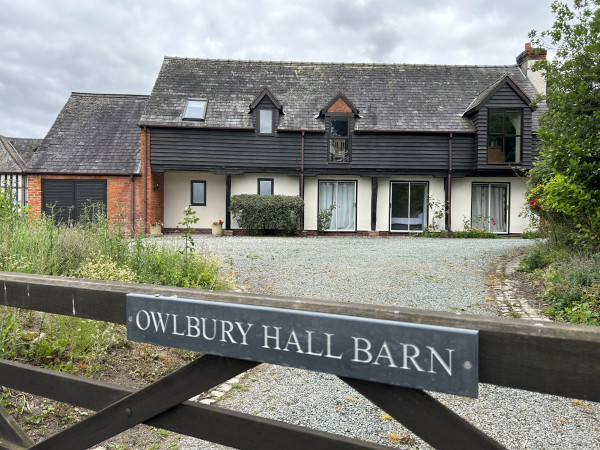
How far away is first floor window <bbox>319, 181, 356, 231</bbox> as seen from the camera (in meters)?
18.7

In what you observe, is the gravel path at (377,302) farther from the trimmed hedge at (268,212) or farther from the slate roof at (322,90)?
the slate roof at (322,90)

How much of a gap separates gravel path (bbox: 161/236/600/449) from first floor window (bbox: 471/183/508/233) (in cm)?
610

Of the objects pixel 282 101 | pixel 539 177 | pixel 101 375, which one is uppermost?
pixel 282 101

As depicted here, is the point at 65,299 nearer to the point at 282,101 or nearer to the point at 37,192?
the point at 282,101

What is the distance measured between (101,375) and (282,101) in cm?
1621

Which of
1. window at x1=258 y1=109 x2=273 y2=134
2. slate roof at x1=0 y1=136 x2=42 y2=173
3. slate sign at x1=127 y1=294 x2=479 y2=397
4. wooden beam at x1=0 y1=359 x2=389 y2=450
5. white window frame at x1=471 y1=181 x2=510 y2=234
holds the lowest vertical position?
wooden beam at x1=0 y1=359 x2=389 y2=450

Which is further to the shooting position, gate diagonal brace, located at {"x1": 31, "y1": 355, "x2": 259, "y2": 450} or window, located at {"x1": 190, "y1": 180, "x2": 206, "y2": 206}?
window, located at {"x1": 190, "y1": 180, "x2": 206, "y2": 206}

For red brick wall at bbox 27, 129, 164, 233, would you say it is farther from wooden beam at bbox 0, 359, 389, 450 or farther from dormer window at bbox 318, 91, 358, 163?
wooden beam at bbox 0, 359, 389, 450

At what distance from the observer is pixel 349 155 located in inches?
720

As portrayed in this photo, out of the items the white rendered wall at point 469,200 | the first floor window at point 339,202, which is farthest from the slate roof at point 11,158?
the white rendered wall at point 469,200

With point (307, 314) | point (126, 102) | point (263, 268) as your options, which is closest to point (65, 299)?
point (307, 314)

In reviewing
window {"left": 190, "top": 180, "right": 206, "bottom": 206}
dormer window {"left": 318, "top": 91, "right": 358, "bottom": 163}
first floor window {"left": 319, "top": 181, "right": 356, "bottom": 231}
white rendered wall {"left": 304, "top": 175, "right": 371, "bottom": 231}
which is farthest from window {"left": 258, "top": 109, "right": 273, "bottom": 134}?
window {"left": 190, "top": 180, "right": 206, "bottom": 206}

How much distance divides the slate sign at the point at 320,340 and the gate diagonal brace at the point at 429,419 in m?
0.07

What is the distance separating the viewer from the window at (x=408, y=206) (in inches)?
738
